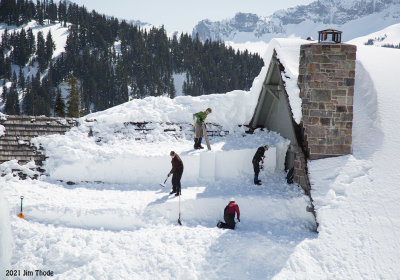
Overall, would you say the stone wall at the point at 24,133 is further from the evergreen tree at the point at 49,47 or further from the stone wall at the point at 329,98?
the evergreen tree at the point at 49,47

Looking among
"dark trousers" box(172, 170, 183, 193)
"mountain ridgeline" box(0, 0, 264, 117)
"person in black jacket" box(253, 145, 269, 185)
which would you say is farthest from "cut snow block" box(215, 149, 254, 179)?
"mountain ridgeline" box(0, 0, 264, 117)

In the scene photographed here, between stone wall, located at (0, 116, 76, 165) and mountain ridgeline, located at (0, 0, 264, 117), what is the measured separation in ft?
132

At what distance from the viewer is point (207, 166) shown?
11.2 m

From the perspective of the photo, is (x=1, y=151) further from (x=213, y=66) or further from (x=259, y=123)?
(x=213, y=66)

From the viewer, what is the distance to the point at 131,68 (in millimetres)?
62562

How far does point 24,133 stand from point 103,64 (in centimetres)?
5458

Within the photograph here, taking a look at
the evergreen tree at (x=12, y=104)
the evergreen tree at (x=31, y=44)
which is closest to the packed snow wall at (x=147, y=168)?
the evergreen tree at (x=12, y=104)

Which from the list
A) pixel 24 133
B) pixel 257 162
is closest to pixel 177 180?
pixel 257 162

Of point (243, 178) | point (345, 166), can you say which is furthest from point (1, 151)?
point (345, 166)

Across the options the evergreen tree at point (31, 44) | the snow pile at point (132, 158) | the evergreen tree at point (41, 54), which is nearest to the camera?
the snow pile at point (132, 158)

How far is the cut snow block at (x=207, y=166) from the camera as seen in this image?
11.1 meters

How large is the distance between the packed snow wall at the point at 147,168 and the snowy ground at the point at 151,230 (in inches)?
14.2

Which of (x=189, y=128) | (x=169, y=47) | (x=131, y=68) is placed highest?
(x=169, y=47)

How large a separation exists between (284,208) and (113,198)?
5.20 m
